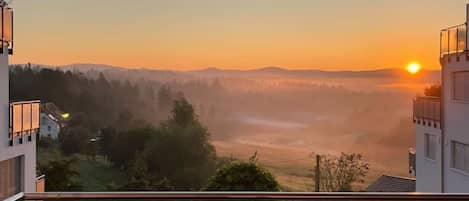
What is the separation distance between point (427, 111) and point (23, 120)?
6.40m

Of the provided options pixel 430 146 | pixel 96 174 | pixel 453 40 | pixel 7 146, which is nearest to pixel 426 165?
pixel 430 146

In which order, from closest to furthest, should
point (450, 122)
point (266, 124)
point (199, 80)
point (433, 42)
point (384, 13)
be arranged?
1. point (450, 122)
2. point (433, 42)
3. point (384, 13)
4. point (266, 124)
5. point (199, 80)

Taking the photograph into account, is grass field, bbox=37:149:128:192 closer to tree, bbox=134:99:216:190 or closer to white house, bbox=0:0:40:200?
tree, bbox=134:99:216:190

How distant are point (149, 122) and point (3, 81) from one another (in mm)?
5421

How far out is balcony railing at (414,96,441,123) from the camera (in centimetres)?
830

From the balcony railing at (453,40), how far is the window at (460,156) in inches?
55.3

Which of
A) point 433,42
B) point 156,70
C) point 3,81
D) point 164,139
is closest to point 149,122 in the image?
point 164,139

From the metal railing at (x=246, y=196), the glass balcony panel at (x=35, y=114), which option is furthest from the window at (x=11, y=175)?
the metal railing at (x=246, y=196)

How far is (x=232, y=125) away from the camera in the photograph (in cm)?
1073

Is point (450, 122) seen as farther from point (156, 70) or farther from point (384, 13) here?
point (156, 70)

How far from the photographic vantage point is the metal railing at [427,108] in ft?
27.2

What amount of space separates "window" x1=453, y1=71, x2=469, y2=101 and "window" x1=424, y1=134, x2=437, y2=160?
1.02 m

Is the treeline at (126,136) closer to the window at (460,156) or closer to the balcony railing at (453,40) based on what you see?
the window at (460,156)

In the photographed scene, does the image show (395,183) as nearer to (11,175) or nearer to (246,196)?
(11,175)
